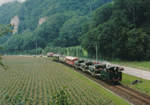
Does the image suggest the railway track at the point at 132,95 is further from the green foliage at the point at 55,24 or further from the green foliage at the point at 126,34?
the green foliage at the point at 55,24

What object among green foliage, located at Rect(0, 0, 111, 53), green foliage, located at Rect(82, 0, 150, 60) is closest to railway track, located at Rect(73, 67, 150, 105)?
green foliage, located at Rect(82, 0, 150, 60)

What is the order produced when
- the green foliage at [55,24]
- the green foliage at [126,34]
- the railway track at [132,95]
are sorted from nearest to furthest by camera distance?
1. the railway track at [132,95]
2. the green foliage at [126,34]
3. the green foliage at [55,24]

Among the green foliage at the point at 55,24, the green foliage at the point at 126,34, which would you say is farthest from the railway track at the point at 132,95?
the green foliage at the point at 55,24

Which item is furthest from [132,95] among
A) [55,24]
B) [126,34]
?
[55,24]

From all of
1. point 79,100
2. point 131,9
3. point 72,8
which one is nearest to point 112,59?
point 131,9

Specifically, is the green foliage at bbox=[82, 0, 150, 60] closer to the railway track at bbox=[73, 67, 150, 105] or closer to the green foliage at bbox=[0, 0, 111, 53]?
the railway track at bbox=[73, 67, 150, 105]

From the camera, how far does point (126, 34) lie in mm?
53781

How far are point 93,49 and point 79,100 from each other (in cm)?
4878

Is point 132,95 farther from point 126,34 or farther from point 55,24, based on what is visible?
point 55,24

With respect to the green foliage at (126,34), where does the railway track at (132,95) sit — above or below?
below

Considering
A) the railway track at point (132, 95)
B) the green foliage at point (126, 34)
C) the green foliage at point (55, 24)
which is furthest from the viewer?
the green foliage at point (55, 24)

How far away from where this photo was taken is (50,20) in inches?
6088

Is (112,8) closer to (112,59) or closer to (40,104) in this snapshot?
(112,59)

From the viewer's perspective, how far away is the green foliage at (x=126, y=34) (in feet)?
169
